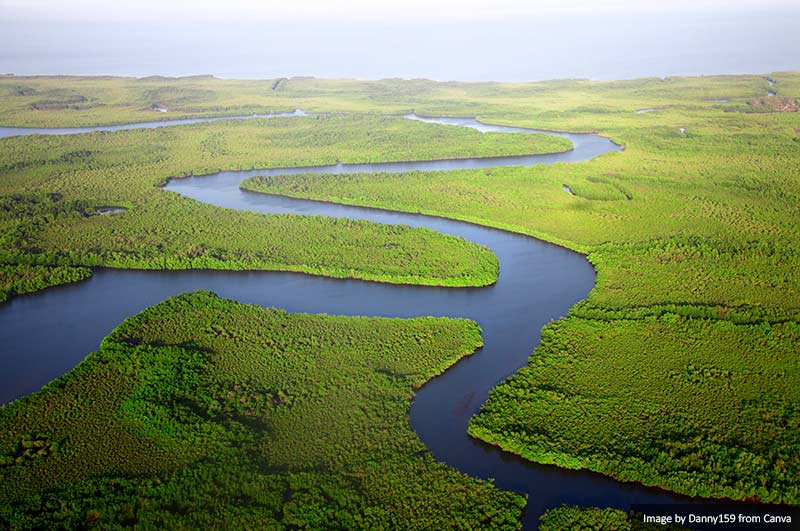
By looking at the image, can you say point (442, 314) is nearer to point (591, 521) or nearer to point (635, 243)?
point (591, 521)

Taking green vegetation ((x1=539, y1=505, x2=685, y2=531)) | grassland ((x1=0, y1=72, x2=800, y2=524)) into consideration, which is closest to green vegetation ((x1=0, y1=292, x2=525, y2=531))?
green vegetation ((x1=539, y1=505, x2=685, y2=531))

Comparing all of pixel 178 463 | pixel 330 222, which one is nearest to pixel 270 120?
pixel 330 222

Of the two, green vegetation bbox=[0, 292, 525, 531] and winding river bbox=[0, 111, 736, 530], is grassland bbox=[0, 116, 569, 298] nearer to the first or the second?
winding river bbox=[0, 111, 736, 530]

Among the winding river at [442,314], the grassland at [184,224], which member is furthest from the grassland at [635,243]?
the winding river at [442,314]

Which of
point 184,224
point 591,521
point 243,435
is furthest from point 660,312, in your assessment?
point 184,224

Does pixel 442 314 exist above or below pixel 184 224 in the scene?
below

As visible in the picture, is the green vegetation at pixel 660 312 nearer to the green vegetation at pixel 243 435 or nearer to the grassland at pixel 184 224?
the green vegetation at pixel 243 435

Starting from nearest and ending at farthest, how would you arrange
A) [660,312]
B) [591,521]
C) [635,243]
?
→ 1. [591,521]
2. [660,312]
3. [635,243]
